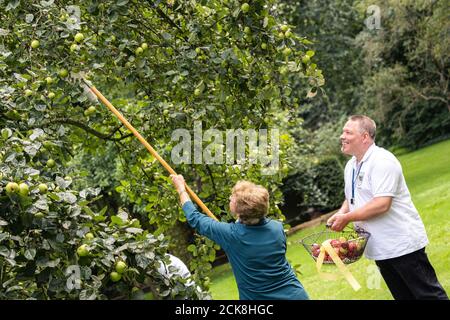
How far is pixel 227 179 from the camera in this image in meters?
5.33

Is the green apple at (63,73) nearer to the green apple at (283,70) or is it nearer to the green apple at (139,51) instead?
the green apple at (139,51)

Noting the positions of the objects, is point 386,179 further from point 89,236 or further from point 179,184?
point 89,236

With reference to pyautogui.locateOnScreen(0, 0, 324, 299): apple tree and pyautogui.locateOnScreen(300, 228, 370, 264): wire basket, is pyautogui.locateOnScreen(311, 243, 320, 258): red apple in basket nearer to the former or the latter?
pyautogui.locateOnScreen(300, 228, 370, 264): wire basket

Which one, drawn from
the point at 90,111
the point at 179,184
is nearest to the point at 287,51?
the point at 179,184

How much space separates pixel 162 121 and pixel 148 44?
559 millimetres

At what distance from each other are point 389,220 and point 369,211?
6.3 inches

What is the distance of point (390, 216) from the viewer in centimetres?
401

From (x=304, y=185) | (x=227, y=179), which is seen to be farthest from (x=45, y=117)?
(x=304, y=185)

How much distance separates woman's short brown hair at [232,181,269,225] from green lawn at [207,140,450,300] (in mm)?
1043

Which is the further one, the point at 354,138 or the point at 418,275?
the point at 354,138

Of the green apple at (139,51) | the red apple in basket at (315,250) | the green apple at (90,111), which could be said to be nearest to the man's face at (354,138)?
the red apple in basket at (315,250)

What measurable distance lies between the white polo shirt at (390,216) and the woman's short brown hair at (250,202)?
2.84 feet

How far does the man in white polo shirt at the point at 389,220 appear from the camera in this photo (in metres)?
3.94

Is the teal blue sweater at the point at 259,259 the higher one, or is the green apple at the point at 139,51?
the green apple at the point at 139,51
